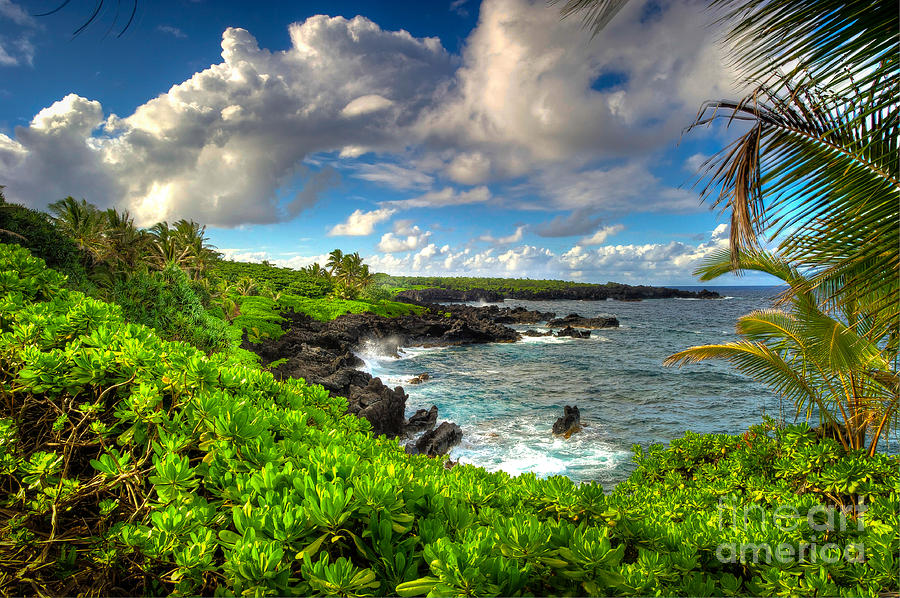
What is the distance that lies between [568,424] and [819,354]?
11745 millimetres

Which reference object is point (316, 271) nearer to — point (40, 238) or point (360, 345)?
point (360, 345)

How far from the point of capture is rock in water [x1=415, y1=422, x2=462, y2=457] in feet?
42.3

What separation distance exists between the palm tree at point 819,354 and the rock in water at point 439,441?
850cm

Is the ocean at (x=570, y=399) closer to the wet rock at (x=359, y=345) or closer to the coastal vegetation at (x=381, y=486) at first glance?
the wet rock at (x=359, y=345)

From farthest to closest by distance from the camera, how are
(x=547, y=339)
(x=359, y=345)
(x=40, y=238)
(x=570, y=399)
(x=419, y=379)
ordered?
1. (x=547, y=339)
2. (x=359, y=345)
3. (x=419, y=379)
4. (x=570, y=399)
5. (x=40, y=238)

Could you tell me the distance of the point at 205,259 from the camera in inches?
1267

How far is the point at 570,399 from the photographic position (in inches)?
819

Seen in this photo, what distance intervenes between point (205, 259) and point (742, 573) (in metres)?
37.5

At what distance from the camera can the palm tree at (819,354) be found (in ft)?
15.7

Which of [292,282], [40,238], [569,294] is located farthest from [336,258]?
[569,294]

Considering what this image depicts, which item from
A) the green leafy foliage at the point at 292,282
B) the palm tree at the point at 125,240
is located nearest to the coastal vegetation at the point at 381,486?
the palm tree at the point at 125,240

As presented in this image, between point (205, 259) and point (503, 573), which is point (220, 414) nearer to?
point (503, 573)

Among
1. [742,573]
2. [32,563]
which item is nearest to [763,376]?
[742,573]

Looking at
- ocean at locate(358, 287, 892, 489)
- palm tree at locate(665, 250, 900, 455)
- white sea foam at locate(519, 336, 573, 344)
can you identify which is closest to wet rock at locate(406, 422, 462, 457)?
ocean at locate(358, 287, 892, 489)
